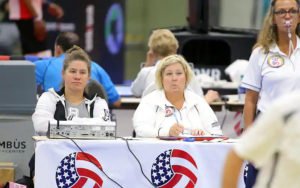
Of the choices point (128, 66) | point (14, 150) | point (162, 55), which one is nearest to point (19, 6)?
point (128, 66)

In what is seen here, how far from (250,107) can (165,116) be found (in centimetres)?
79

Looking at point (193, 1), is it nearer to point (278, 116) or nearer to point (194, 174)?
point (194, 174)

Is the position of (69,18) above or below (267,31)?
below

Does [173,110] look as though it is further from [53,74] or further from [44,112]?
[53,74]

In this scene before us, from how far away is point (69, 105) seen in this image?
791cm

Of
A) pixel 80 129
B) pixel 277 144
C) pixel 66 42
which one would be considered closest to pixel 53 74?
pixel 66 42

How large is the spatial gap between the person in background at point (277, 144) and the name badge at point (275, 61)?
9.28 feet

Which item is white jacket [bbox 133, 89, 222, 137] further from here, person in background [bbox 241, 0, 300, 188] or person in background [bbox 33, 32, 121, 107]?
person in background [bbox 33, 32, 121, 107]

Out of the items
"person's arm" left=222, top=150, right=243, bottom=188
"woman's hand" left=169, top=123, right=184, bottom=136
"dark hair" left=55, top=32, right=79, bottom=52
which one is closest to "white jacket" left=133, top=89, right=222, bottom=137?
"woman's hand" left=169, top=123, right=184, bottom=136

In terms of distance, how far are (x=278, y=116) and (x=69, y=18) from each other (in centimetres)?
942

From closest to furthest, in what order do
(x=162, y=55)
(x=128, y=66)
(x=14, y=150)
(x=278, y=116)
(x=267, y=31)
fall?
(x=278, y=116)
(x=267, y=31)
(x=14, y=150)
(x=162, y=55)
(x=128, y=66)

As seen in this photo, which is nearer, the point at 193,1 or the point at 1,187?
the point at 1,187

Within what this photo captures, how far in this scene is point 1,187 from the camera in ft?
25.8

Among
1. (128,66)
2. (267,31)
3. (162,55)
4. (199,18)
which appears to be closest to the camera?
(267,31)
